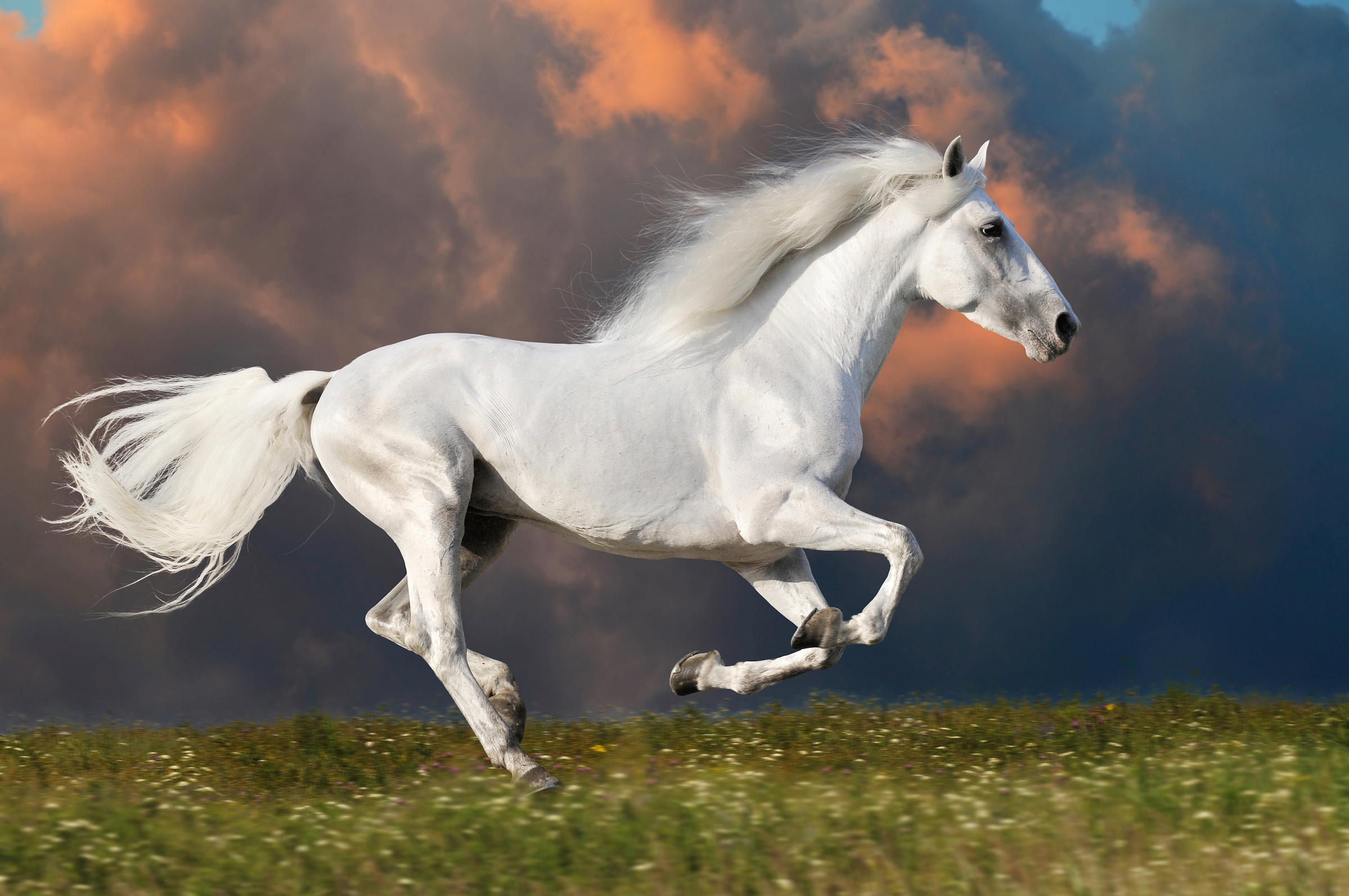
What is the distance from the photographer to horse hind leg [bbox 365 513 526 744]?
221 inches

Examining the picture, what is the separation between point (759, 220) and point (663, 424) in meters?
1.14

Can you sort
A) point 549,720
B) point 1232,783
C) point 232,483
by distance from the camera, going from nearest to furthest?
1. point 1232,783
2. point 232,483
3. point 549,720

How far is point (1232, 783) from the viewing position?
4.66 metres

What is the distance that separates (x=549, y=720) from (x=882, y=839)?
357 centimetres

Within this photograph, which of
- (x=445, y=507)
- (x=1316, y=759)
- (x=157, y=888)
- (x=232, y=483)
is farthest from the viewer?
(x=232, y=483)

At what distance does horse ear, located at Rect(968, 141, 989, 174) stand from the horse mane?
45mm

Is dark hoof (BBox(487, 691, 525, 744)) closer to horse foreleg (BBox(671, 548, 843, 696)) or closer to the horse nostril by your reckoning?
horse foreleg (BBox(671, 548, 843, 696))

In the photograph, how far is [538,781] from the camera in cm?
507

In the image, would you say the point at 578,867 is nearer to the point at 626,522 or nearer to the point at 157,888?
the point at 157,888

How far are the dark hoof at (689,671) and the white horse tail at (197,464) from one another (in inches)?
81.7

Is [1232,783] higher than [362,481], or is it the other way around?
[362,481]

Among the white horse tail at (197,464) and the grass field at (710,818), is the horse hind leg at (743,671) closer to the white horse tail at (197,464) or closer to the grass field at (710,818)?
the grass field at (710,818)

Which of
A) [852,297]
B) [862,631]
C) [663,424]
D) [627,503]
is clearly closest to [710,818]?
[862,631]

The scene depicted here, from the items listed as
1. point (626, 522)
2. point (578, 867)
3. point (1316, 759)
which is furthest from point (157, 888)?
point (1316, 759)
